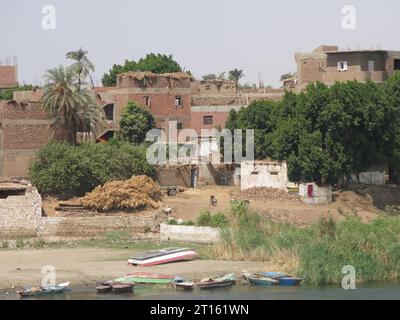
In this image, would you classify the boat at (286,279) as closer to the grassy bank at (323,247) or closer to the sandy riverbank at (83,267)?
the grassy bank at (323,247)

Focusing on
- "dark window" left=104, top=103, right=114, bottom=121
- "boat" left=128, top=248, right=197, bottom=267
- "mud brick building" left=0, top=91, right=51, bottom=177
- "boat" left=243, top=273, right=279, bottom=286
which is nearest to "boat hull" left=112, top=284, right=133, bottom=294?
"boat" left=128, top=248, right=197, bottom=267

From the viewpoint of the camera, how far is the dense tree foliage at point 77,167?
218ft

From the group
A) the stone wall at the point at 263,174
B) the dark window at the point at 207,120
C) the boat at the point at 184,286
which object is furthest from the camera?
the dark window at the point at 207,120

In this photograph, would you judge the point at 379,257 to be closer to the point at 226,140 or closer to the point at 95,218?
the point at 95,218

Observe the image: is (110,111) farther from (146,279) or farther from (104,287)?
(104,287)

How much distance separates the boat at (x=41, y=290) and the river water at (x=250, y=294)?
0.67 feet

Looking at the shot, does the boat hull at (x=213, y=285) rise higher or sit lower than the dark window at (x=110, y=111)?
lower

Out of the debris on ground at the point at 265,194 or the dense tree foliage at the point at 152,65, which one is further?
the dense tree foliage at the point at 152,65

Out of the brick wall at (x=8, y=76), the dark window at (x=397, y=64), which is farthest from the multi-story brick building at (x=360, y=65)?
the brick wall at (x=8, y=76)

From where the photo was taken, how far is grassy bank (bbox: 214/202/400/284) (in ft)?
172

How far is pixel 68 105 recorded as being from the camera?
70500 mm

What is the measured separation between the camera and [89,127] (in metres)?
72.3
